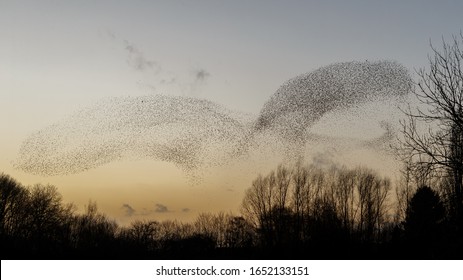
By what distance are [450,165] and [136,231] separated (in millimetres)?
128824

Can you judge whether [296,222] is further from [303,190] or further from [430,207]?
[430,207]

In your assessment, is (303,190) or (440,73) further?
(303,190)

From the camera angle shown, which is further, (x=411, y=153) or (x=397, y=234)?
(x=397, y=234)

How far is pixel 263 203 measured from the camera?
82.2m

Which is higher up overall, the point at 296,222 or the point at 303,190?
the point at 303,190

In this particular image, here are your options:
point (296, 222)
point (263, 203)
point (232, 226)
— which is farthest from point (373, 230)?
point (232, 226)

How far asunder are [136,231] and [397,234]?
91.9m

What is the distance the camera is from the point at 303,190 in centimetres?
8200
